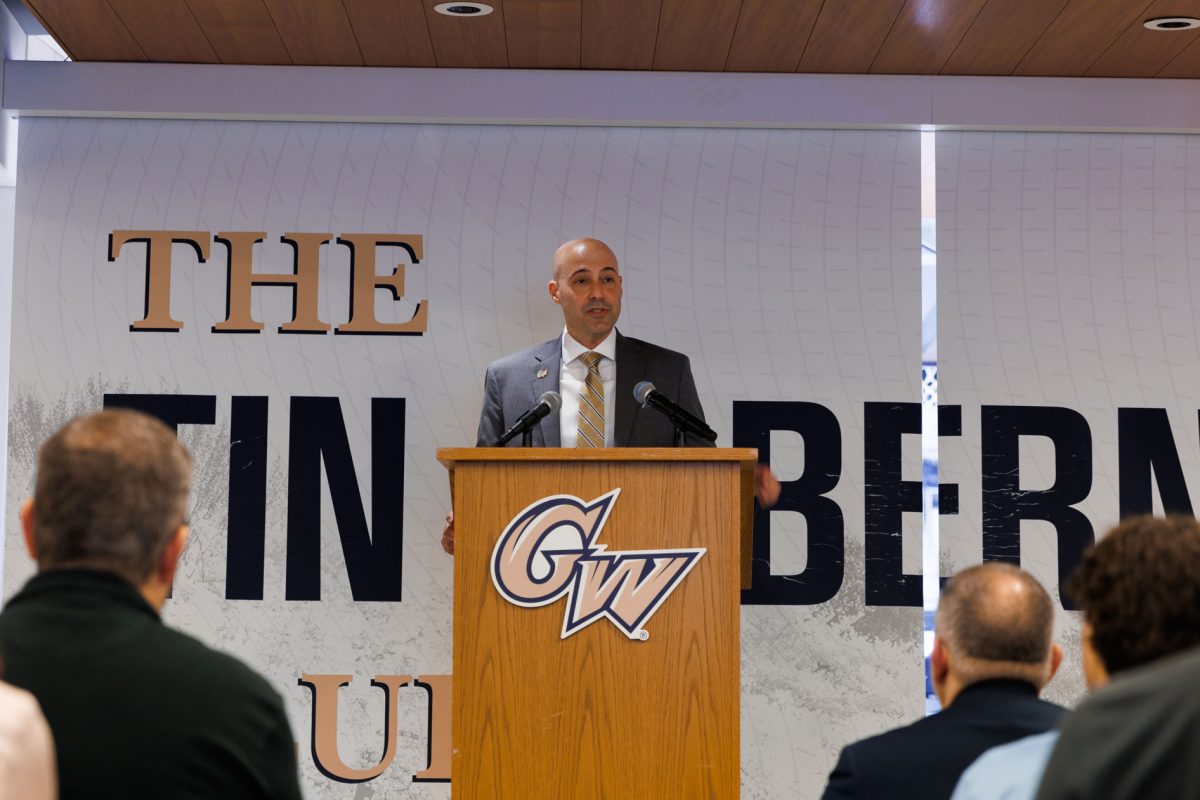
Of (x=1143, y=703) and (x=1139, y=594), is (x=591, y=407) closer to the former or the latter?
(x=1139, y=594)

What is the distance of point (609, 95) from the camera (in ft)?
19.6

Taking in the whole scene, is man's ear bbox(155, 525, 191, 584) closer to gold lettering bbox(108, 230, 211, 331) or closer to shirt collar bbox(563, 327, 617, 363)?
shirt collar bbox(563, 327, 617, 363)

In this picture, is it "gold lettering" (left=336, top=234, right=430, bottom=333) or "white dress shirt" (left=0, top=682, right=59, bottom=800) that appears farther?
"gold lettering" (left=336, top=234, right=430, bottom=333)

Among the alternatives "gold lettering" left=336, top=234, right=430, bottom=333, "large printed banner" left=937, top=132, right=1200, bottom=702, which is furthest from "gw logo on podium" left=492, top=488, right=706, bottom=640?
"large printed banner" left=937, top=132, right=1200, bottom=702

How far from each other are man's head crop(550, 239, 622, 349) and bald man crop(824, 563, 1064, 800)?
259 cm

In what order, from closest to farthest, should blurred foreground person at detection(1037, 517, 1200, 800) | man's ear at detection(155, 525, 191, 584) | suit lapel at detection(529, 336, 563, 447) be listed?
blurred foreground person at detection(1037, 517, 1200, 800), man's ear at detection(155, 525, 191, 584), suit lapel at detection(529, 336, 563, 447)

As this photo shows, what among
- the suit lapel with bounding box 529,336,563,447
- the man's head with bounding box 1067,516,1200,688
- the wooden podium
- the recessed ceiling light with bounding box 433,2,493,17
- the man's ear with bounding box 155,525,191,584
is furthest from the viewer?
the recessed ceiling light with bounding box 433,2,493,17

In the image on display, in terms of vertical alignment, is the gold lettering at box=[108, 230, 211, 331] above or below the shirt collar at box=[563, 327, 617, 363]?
above

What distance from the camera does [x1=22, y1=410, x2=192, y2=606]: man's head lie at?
185cm

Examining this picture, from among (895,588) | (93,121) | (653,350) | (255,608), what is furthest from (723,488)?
(93,121)

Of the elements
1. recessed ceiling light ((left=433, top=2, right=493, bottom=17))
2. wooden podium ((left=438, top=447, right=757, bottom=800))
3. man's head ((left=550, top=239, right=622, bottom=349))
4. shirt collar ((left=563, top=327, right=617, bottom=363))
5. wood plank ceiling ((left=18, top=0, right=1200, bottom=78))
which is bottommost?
wooden podium ((left=438, top=447, right=757, bottom=800))

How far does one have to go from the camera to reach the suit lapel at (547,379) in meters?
4.77

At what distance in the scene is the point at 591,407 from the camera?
191 inches

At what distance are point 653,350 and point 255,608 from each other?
198cm
